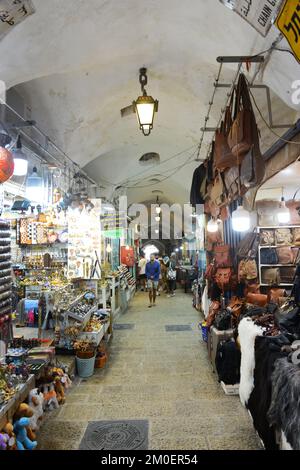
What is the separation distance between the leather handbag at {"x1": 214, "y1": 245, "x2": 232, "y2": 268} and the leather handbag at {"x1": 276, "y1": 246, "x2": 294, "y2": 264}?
41.8 inches

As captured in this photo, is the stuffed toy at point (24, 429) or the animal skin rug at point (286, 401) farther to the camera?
the stuffed toy at point (24, 429)

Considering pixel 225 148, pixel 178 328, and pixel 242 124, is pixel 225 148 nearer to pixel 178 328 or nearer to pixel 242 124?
pixel 242 124

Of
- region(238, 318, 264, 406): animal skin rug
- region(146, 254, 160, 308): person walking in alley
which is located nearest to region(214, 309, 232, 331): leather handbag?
region(238, 318, 264, 406): animal skin rug

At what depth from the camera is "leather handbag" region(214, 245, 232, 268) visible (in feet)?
21.1

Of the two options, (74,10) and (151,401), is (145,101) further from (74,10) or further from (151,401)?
(151,401)

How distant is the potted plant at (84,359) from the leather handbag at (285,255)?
4.22 meters

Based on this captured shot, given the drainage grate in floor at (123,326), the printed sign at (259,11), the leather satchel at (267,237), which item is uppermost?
the printed sign at (259,11)

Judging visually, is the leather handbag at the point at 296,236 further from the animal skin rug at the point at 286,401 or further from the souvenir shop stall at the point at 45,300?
the souvenir shop stall at the point at 45,300

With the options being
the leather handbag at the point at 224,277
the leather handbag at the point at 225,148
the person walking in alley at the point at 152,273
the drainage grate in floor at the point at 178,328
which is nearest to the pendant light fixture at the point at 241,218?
the leather handbag at the point at 225,148

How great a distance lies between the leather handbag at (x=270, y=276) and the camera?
6.41 meters

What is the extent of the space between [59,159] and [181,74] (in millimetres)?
3191

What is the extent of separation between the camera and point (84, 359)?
553 cm

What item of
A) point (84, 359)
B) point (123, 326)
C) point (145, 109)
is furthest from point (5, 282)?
point (123, 326)

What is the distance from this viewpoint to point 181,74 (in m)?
5.82
